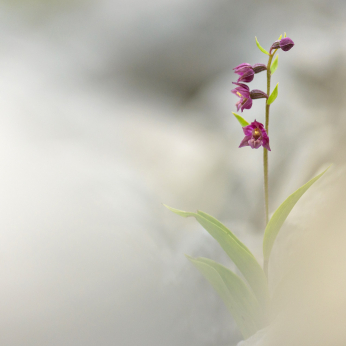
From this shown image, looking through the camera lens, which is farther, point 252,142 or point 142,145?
point 142,145

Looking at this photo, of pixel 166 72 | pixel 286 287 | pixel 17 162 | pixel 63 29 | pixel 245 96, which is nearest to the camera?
pixel 286 287

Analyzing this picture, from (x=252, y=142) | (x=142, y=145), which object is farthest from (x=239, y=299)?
(x=142, y=145)

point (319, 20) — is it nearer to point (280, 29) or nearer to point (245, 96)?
point (280, 29)

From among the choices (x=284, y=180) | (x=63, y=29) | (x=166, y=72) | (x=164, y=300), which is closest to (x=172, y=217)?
(x=164, y=300)

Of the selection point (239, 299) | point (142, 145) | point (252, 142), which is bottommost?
point (239, 299)

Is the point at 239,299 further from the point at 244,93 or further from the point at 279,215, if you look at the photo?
the point at 244,93

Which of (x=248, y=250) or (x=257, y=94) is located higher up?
(x=257, y=94)

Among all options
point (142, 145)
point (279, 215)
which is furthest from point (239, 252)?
point (142, 145)
